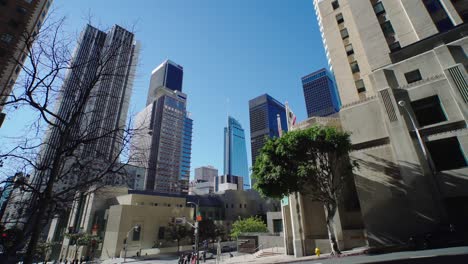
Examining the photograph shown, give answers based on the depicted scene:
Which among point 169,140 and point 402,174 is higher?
point 169,140

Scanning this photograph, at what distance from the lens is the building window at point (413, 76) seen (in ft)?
74.2

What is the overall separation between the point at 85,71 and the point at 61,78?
4.68 ft

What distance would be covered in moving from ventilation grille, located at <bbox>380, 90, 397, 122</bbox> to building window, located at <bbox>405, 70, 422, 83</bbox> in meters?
3.19

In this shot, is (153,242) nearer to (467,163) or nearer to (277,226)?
(277,226)

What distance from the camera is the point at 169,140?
143625mm

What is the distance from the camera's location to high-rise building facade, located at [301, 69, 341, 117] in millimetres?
180500

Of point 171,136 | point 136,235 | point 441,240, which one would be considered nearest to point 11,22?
point 136,235

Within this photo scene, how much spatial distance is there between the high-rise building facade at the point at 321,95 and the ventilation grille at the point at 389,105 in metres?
166

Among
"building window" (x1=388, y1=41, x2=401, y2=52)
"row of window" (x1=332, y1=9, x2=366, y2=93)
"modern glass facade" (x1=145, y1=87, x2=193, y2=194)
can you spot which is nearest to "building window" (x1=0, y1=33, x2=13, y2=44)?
"row of window" (x1=332, y1=9, x2=366, y2=93)

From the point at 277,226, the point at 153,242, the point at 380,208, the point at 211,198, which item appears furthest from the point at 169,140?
the point at 380,208

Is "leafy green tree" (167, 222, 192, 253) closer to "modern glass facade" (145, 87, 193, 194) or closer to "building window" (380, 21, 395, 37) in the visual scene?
"building window" (380, 21, 395, 37)

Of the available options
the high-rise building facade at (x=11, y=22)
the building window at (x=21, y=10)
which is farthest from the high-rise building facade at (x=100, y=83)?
the building window at (x=21, y=10)

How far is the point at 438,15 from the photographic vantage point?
2711cm

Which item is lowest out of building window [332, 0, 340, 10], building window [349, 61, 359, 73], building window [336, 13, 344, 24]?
building window [349, 61, 359, 73]
